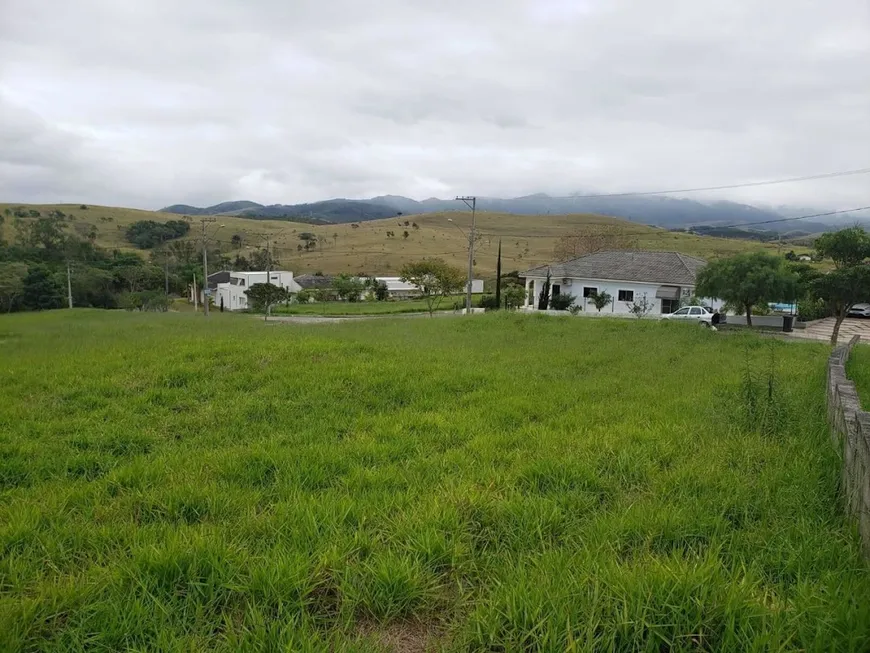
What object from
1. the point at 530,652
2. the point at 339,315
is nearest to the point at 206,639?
the point at 530,652

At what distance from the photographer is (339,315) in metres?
49.8

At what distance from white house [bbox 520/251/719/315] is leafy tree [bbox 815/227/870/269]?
1895cm

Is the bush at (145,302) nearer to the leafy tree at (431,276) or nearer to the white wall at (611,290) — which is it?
the leafy tree at (431,276)

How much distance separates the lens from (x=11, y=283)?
51438 mm

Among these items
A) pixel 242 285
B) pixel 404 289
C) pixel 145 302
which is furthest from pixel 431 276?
pixel 145 302

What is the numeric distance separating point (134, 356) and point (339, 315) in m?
39.7

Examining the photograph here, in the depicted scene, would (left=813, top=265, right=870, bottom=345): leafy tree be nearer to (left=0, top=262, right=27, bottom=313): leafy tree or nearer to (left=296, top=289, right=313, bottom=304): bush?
(left=296, top=289, right=313, bottom=304): bush

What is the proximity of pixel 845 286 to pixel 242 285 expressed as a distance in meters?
64.5

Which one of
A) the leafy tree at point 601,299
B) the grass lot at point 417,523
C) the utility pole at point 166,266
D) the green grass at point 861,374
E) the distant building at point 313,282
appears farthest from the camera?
the distant building at point 313,282

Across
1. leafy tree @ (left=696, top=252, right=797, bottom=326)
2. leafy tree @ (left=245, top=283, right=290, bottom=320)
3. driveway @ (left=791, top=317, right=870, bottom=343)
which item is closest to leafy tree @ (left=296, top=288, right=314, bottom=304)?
leafy tree @ (left=245, top=283, right=290, bottom=320)

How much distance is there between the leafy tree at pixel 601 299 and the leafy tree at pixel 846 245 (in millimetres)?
20976

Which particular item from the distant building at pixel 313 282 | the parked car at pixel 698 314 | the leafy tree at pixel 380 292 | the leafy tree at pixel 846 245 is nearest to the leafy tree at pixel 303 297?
the distant building at pixel 313 282

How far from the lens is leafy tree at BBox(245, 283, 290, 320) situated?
182 feet

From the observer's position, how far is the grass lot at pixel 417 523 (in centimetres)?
254
